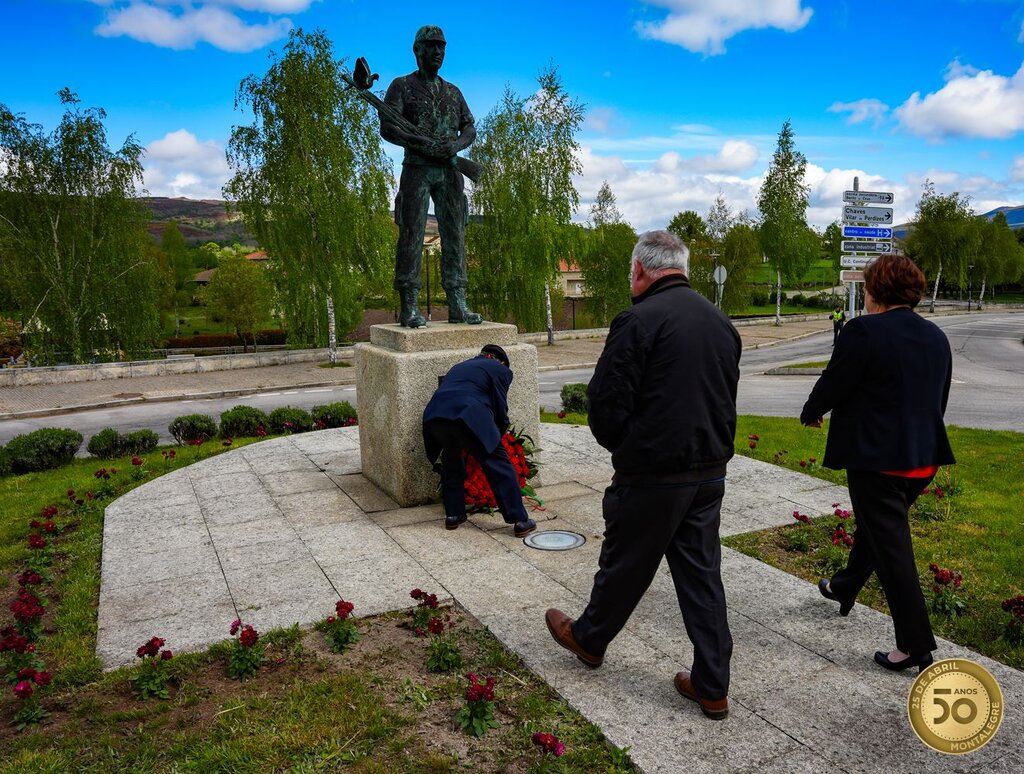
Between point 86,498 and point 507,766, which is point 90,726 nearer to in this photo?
point 507,766

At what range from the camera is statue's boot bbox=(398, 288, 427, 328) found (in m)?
7.06

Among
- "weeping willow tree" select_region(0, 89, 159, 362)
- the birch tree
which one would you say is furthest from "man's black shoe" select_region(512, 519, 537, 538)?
the birch tree

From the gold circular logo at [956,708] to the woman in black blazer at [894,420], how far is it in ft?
1.53

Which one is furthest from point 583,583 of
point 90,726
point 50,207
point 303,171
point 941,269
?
point 941,269

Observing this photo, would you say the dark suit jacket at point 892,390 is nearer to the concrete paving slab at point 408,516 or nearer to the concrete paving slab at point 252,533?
the concrete paving slab at point 408,516

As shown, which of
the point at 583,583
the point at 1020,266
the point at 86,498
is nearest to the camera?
the point at 583,583

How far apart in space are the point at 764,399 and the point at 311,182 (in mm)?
14769

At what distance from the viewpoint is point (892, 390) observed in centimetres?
345

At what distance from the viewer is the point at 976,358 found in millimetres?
24531

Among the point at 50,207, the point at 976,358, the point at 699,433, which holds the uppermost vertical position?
the point at 50,207

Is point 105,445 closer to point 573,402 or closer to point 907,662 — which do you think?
point 573,402

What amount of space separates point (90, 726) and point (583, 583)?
2.79 metres

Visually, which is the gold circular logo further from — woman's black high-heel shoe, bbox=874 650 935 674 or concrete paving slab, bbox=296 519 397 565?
concrete paving slab, bbox=296 519 397 565

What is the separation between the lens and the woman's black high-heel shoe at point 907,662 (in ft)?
11.7
